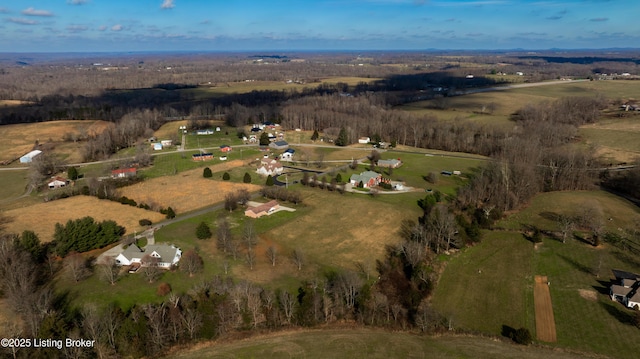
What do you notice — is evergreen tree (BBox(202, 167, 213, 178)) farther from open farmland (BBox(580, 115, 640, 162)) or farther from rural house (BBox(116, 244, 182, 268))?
open farmland (BBox(580, 115, 640, 162))

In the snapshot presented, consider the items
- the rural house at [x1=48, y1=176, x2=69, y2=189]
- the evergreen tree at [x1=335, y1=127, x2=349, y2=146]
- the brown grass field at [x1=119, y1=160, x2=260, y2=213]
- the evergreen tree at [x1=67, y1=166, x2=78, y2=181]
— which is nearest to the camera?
the brown grass field at [x1=119, y1=160, x2=260, y2=213]

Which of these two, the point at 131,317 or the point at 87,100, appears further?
the point at 87,100

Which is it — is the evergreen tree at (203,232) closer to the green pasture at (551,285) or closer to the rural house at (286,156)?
the green pasture at (551,285)

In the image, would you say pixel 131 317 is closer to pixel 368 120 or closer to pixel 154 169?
pixel 154 169

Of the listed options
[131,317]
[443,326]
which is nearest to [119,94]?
[131,317]

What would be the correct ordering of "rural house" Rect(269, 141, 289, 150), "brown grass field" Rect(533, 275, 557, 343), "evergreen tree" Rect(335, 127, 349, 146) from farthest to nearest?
"evergreen tree" Rect(335, 127, 349, 146)
"rural house" Rect(269, 141, 289, 150)
"brown grass field" Rect(533, 275, 557, 343)

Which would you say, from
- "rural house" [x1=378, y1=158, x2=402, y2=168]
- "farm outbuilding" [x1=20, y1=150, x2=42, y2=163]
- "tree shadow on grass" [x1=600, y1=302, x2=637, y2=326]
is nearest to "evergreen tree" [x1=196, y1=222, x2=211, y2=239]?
"tree shadow on grass" [x1=600, y1=302, x2=637, y2=326]
